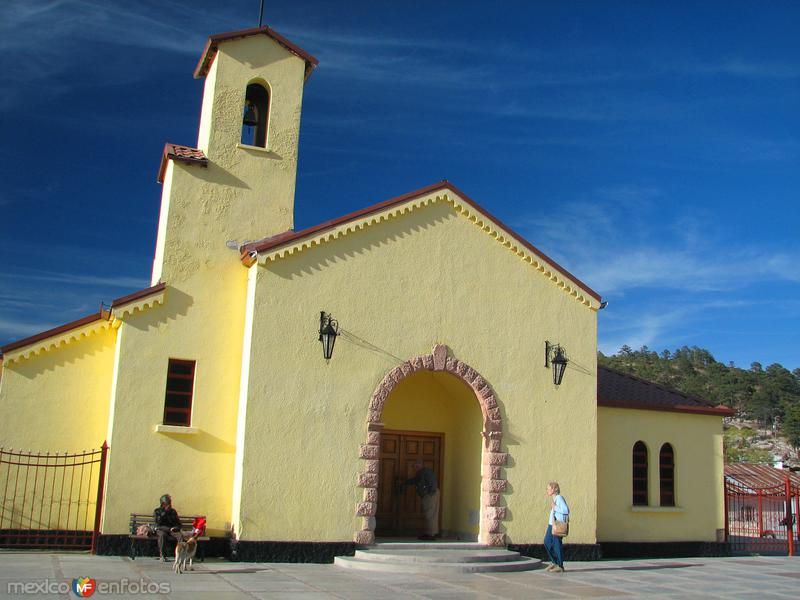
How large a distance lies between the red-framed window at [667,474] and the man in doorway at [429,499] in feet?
18.9

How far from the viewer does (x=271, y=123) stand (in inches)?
699

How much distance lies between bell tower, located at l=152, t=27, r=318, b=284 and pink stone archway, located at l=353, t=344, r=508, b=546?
4.28m

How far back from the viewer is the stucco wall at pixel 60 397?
582 inches

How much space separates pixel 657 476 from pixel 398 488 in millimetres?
6263

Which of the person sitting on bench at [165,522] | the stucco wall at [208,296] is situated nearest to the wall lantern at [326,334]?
→ the stucco wall at [208,296]

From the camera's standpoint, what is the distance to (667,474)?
19359mm

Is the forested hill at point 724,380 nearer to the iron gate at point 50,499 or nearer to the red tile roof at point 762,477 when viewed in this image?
the red tile roof at point 762,477

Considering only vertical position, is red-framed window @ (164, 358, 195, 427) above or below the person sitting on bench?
above

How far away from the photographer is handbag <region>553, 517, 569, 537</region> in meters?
14.4

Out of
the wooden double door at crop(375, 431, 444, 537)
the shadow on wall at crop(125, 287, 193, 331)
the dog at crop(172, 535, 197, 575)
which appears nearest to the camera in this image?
the dog at crop(172, 535, 197, 575)

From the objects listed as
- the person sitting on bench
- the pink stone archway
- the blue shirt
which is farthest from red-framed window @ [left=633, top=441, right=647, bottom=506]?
the person sitting on bench

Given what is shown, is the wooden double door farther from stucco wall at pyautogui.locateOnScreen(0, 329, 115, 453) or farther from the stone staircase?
stucco wall at pyautogui.locateOnScreen(0, 329, 115, 453)

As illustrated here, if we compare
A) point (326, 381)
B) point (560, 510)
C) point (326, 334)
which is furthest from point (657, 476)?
point (326, 334)

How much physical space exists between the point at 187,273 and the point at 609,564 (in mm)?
10493
